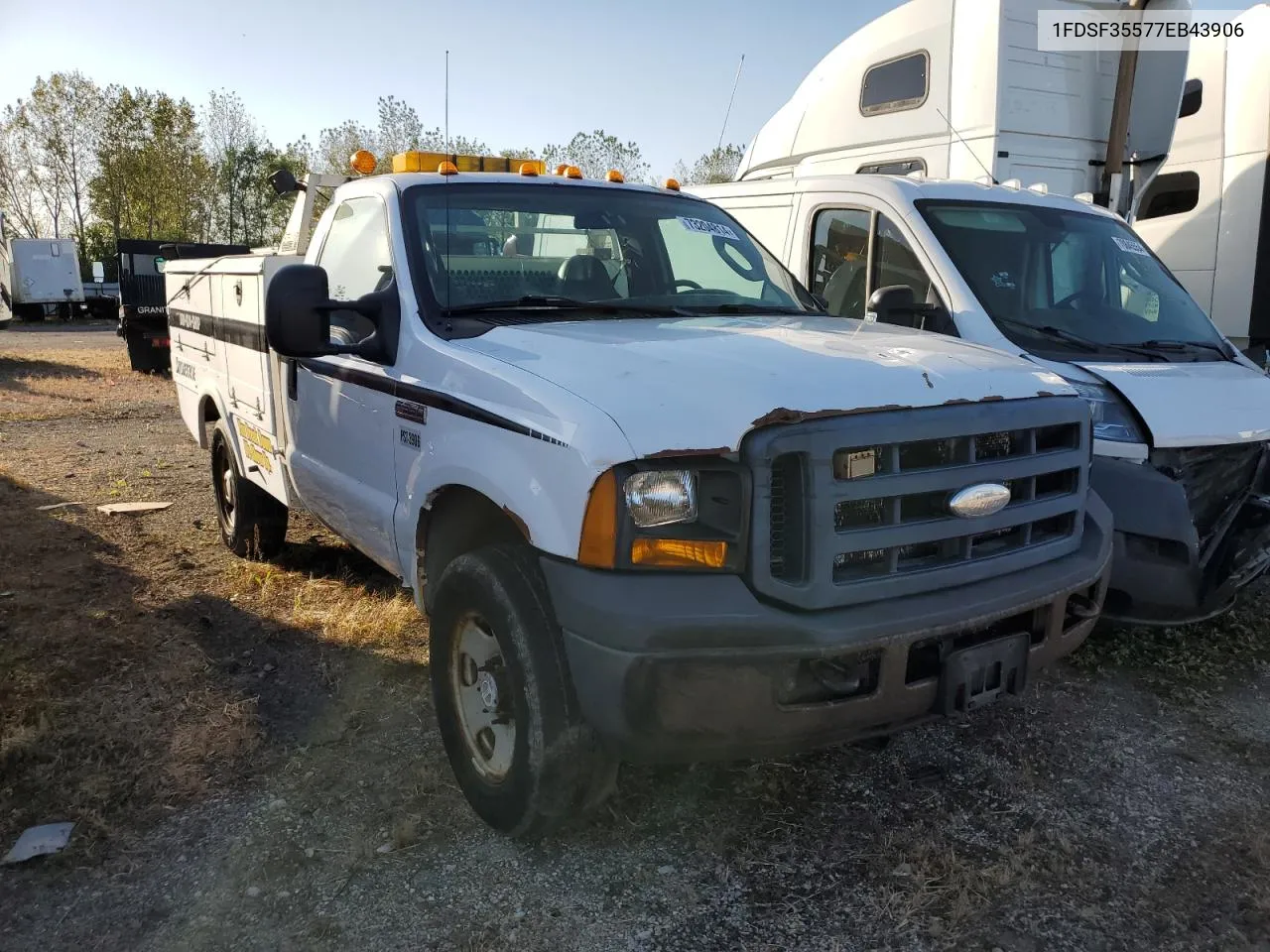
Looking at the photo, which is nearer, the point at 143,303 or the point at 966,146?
the point at 966,146

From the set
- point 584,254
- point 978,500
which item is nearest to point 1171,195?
point 584,254

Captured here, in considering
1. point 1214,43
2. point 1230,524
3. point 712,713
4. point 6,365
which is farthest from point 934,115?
point 6,365

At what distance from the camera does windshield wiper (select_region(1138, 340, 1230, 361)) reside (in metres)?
4.86

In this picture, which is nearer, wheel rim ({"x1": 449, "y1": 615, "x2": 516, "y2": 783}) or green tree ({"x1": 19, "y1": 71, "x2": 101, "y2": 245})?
wheel rim ({"x1": 449, "y1": 615, "x2": 516, "y2": 783})

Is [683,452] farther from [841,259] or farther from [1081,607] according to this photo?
[841,259]

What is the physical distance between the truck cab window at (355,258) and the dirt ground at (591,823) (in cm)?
150

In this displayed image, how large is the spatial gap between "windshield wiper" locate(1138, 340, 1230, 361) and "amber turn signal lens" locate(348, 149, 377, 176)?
3951mm

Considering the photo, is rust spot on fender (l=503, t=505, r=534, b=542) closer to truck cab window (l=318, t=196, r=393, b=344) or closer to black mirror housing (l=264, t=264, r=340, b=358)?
black mirror housing (l=264, t=264, r=340, b=358)

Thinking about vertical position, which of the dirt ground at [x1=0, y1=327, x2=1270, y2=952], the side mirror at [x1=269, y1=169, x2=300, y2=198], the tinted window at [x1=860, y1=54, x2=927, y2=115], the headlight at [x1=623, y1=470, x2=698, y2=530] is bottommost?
the dirt ground at [x1=0, y1=327, x2=1270, y2=952]

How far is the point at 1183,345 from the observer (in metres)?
4.95

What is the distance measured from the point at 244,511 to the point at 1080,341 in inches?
181

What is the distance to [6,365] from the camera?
1714 centimetres

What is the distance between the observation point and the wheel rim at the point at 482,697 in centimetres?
293

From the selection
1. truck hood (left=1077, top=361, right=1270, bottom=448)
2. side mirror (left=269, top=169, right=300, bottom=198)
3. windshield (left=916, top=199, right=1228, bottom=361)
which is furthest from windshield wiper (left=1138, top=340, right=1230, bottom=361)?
side mirror (left=269, top=169, right=300, bottom=198)
